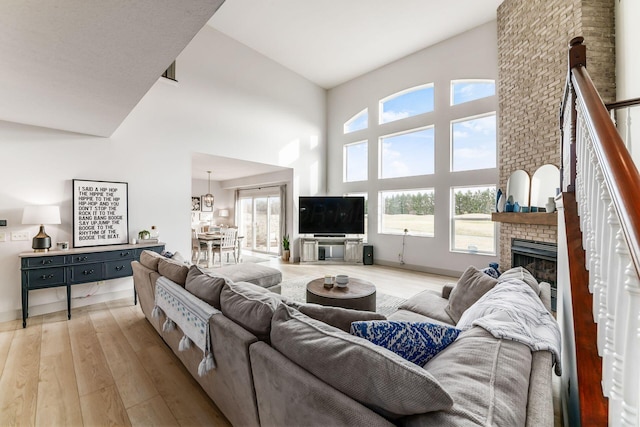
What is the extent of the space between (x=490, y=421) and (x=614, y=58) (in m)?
4.99

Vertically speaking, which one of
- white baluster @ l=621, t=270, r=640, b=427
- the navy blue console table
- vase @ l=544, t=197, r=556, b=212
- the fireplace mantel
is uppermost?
vase @ l=544, t=197, r=556, b=212

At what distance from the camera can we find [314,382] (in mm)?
971

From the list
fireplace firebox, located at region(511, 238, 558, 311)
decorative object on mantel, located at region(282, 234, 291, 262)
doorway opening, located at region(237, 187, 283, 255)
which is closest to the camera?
fireplace firebox, located at region(511, 238, 558, 311)

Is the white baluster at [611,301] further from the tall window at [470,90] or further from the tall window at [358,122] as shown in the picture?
the tall window at [358,122]

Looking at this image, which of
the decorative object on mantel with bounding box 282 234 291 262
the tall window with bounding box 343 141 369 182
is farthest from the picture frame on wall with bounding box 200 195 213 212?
the tall window with bounding box 343 141 369 182

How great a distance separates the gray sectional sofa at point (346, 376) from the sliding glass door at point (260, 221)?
633 centimetres

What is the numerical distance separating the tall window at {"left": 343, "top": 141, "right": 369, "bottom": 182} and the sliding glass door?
2.13 metres

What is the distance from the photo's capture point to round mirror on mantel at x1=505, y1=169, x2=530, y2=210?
4301 millimetres

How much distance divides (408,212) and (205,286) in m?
5.32

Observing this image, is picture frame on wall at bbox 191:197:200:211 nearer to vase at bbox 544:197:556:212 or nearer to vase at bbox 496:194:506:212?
vase at bbox 496:194:506:212

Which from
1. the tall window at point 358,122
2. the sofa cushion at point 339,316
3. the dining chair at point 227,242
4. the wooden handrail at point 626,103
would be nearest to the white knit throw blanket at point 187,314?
the sofa cushion at point 339,316

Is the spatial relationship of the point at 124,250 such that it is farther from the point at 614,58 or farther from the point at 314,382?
the point at 614,58

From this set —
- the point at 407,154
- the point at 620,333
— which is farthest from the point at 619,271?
the point at 407,154

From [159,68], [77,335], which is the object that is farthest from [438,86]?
[77,335]
